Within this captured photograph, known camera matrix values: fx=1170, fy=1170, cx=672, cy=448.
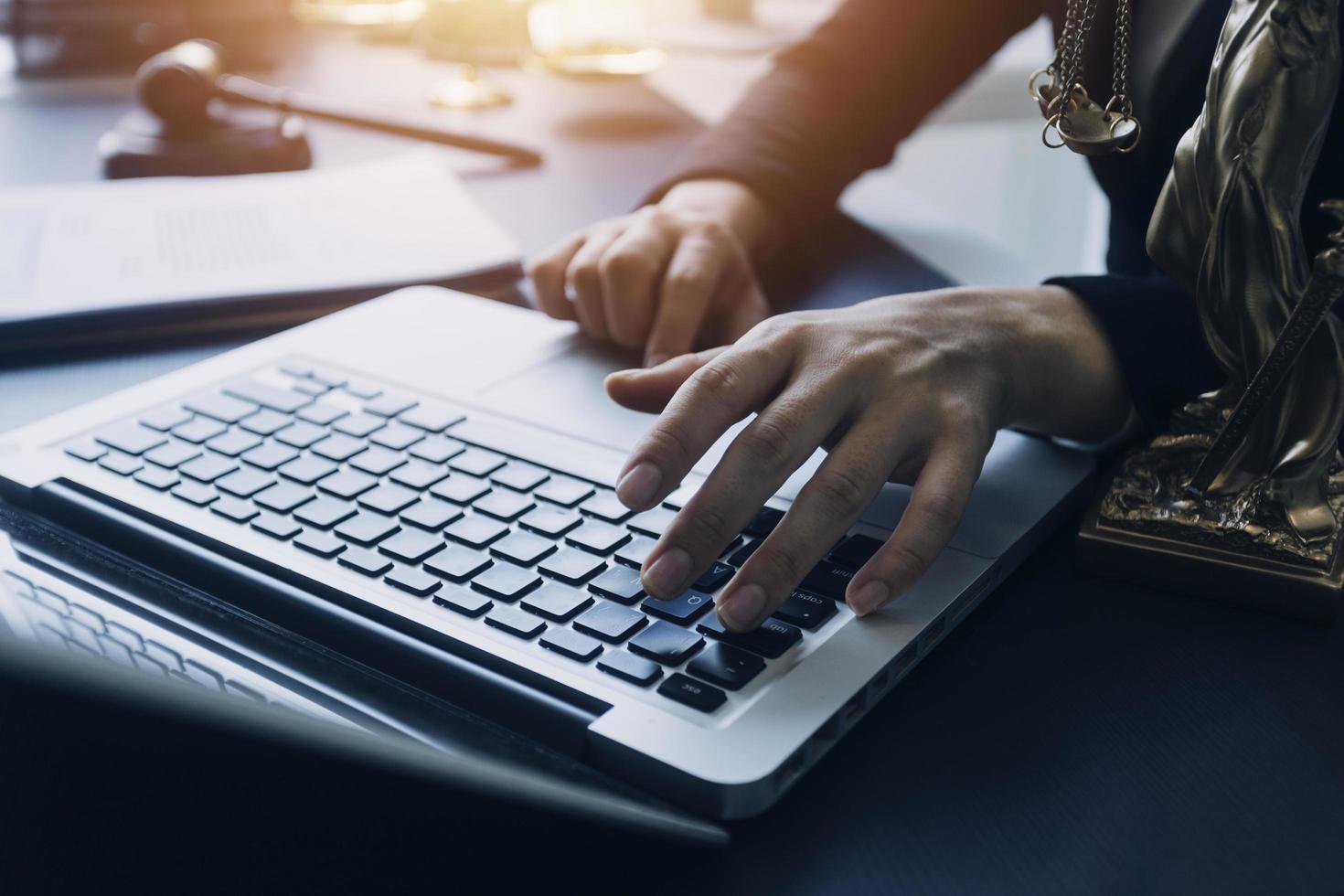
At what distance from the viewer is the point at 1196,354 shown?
0.53 meters

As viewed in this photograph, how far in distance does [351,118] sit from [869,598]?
1.00m

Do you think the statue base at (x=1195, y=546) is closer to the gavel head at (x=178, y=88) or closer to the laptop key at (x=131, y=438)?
the laptop key at (x=131, y=438)

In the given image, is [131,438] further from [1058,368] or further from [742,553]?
[1058,368]

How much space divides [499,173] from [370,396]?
0.56 metres

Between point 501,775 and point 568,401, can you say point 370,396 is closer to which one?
point 568,401

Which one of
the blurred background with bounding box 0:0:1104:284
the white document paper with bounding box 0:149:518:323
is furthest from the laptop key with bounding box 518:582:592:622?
the blurred background with bounding box 0:0:1104:284

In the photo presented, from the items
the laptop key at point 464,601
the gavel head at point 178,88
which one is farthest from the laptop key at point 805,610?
the gavel head at point 178,88

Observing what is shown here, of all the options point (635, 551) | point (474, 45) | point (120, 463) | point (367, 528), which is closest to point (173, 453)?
point (120, 463)

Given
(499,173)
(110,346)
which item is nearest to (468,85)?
(499,173)

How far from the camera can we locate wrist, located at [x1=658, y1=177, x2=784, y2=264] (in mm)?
838

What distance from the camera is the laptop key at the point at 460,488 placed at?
48cm

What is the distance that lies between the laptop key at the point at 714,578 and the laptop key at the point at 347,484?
0.52 feet

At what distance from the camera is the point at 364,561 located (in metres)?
0.44

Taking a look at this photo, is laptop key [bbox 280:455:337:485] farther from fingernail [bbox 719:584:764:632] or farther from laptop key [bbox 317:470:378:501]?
fingernail [bbox 719:584:764:632]
